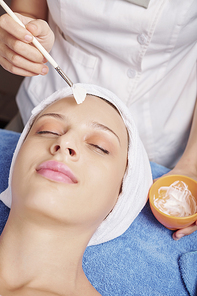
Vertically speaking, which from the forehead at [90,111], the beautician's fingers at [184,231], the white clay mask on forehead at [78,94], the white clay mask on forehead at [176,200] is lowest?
the beautician's fingers at [184,231]

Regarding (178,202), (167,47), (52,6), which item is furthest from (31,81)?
(178,202)

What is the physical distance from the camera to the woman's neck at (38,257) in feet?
2.94

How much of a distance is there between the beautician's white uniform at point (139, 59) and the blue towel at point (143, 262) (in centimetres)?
46

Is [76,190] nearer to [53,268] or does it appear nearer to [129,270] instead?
[53,268]

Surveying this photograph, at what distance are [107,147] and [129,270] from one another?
48 cm

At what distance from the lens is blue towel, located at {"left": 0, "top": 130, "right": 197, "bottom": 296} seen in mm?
1055

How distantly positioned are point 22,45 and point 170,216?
775 millimetres

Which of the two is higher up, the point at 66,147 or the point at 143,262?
the point at 66,147

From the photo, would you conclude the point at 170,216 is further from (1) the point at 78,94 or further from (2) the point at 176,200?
(1) the point at 78,94

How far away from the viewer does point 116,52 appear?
1206 millimetres

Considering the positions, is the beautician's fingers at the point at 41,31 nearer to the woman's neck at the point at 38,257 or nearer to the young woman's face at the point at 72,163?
the young woman's face at the point at 72,163

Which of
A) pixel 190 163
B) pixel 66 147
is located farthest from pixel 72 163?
pixel 190 163

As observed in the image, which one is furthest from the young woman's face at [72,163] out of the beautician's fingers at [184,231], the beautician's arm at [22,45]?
the beautician's fingers at [184,231]

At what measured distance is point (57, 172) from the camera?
2.86 feet
